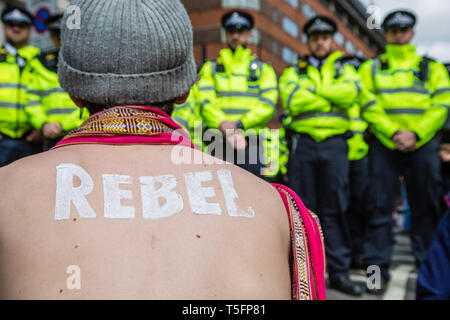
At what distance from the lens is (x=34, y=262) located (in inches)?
38.9

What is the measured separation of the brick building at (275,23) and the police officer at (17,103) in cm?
1713

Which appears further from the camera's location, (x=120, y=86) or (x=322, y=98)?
(x=322, y=98)

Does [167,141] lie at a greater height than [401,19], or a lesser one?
lesser

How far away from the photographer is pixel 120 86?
1.34 m

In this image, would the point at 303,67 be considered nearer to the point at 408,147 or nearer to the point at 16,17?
the point at 408,147

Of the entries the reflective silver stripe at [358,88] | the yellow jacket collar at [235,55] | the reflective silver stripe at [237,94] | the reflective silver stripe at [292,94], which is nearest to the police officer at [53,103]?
the reflective silver stripe at [237,94]

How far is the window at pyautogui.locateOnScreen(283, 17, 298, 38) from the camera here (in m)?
39.9

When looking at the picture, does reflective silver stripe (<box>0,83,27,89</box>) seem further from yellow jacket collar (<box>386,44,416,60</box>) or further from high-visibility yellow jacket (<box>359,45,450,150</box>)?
yellow jacket collar (<box>386,44,416,60</box>)

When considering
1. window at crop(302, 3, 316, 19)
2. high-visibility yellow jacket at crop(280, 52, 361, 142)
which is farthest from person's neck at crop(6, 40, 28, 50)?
window at crop(302, 3, 316, 19)

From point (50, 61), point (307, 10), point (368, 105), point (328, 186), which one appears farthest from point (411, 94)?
point (307, 10)

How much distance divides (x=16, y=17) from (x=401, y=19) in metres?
3.91

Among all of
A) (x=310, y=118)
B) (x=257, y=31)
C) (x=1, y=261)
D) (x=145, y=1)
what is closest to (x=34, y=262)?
(x=1, y=261)

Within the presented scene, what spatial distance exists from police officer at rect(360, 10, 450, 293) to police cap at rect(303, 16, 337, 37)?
0.60 metres

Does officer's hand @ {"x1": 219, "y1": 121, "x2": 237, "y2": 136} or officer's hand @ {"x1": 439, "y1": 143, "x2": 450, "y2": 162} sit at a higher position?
→ officer's hand @ {"x1": 219, "y1": 121, "x2": 237, "y2": 136}
